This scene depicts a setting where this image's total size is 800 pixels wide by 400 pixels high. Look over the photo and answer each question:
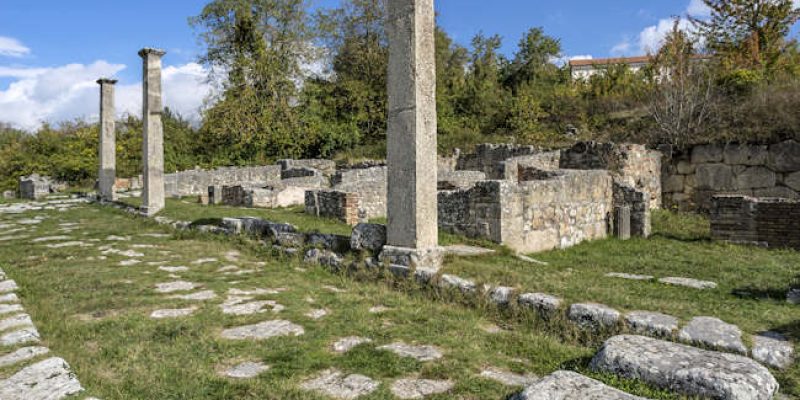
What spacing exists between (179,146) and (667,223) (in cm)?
2934

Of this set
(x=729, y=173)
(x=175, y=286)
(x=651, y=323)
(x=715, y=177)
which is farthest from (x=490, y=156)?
(x=651, y=323)

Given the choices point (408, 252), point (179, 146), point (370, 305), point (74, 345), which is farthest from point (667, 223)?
point (179, 146)

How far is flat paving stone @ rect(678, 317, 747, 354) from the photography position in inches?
152

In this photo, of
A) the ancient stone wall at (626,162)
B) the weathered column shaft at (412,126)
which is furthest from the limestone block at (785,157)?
the weathered column shaft at (412,126)

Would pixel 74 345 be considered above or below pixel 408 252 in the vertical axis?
below

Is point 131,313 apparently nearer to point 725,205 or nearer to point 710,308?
point 710,308

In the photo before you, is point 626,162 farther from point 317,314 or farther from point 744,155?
point 317,314

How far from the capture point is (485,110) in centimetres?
3125

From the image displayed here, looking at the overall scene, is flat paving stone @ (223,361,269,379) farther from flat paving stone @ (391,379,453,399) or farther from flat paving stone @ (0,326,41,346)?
flat paving stone @ (0,326,41,346)

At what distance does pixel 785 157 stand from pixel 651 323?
1396 centimetres

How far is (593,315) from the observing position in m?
4.57

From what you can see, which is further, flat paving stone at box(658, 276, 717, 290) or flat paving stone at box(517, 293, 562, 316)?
flat paving stone at box(658, 276, 717, 290)

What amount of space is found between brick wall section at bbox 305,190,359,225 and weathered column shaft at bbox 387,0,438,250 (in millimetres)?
6035

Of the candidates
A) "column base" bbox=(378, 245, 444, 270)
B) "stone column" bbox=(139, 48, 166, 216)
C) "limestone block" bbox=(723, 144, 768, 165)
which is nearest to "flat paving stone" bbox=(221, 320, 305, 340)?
"column base" bbox=(378, 245, 444, 270)
